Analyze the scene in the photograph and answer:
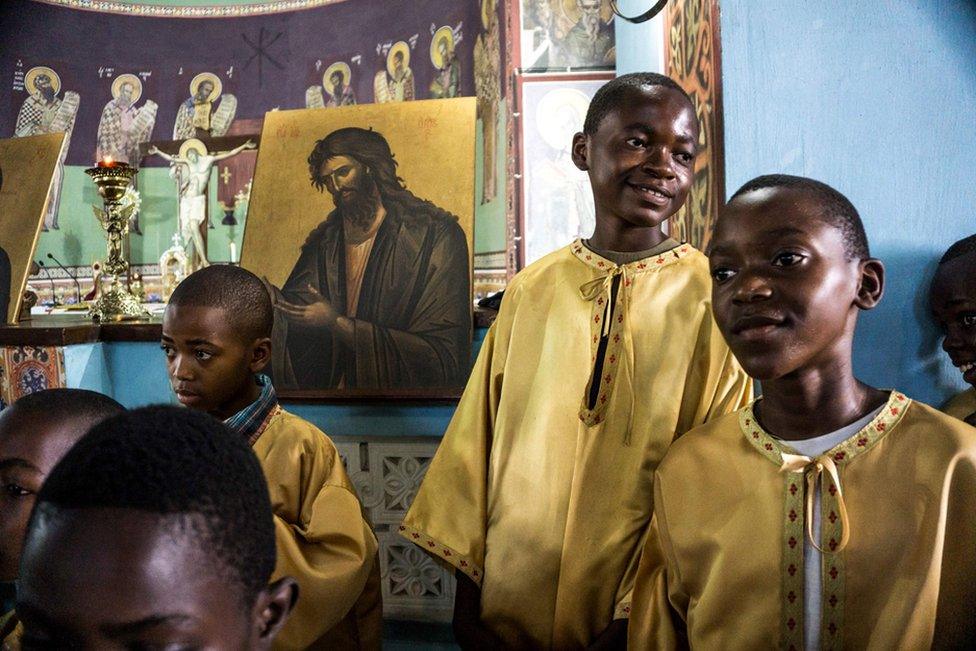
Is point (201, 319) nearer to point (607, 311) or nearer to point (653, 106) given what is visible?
point (607, 311)

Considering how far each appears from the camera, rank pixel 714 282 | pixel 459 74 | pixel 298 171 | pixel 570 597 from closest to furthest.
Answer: pixel 714 282, pixel 570 597, pixel 298 171, pixel 459 74

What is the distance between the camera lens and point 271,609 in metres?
1.02

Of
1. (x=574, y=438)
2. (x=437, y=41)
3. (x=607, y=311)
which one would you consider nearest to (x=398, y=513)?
(x=574, y=438)

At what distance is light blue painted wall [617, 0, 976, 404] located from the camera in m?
2.17

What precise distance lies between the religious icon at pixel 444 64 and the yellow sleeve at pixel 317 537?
5995 millimetres

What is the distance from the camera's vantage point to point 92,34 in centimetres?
892

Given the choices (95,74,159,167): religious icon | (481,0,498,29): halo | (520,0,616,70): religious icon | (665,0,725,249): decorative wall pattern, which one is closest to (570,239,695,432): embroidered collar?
(665,0,725,249): decorative wall pattern

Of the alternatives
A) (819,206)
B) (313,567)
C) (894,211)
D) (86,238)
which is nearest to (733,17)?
(894,211)

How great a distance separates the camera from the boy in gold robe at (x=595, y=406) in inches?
75.5

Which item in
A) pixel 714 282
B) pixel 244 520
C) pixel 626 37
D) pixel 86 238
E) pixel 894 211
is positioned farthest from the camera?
pixel 86 238

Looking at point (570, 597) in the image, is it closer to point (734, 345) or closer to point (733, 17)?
point (734, 345)

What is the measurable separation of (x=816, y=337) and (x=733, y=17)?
105cm

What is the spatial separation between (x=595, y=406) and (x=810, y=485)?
58 centimetres

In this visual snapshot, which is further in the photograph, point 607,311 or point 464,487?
point 464,487
